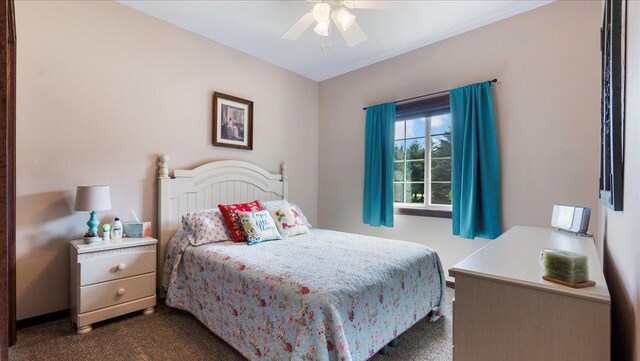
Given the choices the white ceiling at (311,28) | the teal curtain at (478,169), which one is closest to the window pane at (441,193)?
the teal curtain at (478,169)

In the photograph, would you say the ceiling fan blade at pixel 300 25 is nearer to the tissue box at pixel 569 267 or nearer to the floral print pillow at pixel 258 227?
the floral print pillow at pixel 258 227

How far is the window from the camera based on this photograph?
319cm

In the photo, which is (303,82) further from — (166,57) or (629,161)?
(629,161)

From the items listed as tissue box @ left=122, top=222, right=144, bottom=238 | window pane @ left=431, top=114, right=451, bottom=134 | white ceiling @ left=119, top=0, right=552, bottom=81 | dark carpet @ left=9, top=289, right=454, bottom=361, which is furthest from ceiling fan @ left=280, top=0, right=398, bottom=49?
dark carpet @ left=9, top=289, right=454, bottom=361

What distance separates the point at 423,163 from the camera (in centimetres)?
337

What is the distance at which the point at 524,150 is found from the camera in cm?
264

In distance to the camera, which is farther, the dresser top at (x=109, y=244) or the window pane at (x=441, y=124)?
the window pane at (x=441, y=124)

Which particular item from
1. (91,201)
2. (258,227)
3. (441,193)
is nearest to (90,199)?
(91,201)

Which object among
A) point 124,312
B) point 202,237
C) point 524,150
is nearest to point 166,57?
point 202,237

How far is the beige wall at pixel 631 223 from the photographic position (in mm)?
701

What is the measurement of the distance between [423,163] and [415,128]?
1.41 ft

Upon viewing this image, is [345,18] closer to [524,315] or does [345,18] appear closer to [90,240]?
[524,315]

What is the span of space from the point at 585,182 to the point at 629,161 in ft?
6.52

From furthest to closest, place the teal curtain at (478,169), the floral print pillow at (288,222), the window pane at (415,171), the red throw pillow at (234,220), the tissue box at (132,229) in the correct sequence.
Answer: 1. the window pane at (415,171)
2. the floral print pillow at (288,222)
3. the teal curtain at (478,169)
4. the red throw pillow at (234,220)
5. the tissue box at (132,229)
